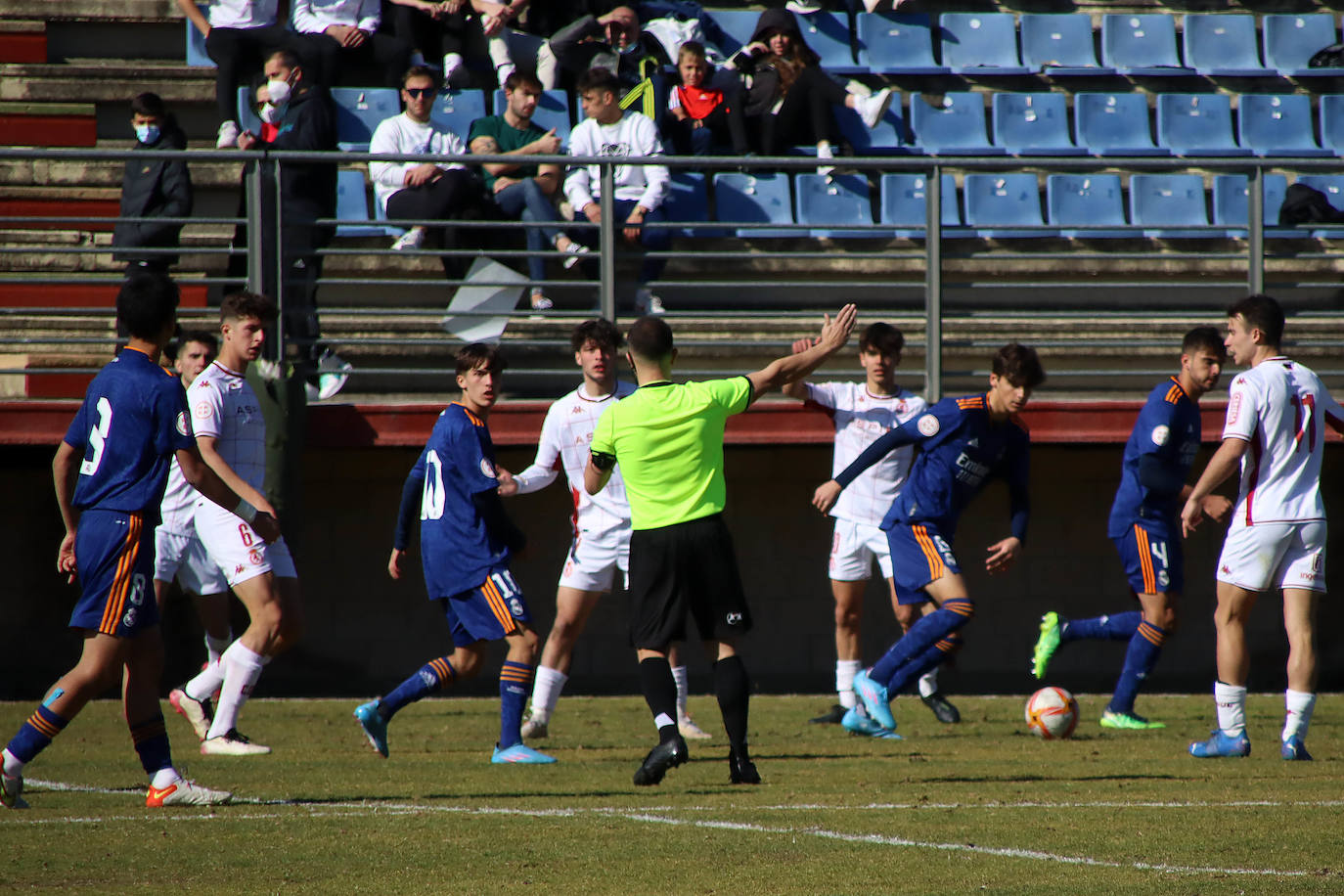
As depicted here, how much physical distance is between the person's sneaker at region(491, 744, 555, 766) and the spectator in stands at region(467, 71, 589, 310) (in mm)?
4148

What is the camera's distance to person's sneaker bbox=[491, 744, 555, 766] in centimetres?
789

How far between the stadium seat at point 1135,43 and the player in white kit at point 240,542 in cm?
1050

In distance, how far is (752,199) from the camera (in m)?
13.4

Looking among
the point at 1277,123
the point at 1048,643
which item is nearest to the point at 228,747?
the point at 1048,643

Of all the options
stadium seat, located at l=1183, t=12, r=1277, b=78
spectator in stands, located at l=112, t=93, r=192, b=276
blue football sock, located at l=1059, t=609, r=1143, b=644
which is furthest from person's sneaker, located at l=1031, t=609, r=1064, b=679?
stadium seat, located at l=1183, t=12, r=1277, b=78

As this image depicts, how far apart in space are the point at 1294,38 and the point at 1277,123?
140 centimetres

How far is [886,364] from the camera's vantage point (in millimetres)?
9555

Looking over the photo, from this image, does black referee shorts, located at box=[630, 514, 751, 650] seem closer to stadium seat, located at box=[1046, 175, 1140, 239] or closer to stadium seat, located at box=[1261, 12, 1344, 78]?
stadium seat, located at box=[1046, 175, 1140, 239]

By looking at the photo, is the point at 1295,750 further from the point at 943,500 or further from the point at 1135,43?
the point at 1135,43

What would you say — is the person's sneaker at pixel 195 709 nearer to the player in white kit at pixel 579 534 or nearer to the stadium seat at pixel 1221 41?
the player in white kit at pixel 579 534

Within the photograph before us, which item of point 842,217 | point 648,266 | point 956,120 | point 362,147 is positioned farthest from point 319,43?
point 956,120

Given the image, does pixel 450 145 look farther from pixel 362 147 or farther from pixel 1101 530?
pixel 1101 530

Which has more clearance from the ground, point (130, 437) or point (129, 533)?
point (130, 437)

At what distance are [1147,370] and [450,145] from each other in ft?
18.3
